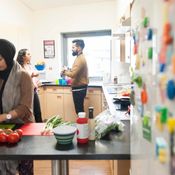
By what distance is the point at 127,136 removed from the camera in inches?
63.7

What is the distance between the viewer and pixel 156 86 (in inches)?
28.6

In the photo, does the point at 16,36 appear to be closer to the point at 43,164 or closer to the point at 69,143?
the point at 43,164

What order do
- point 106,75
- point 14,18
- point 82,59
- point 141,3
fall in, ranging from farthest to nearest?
point 106,75
point 14,18
point 82,59
point 141,3

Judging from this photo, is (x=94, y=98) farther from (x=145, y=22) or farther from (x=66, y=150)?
(x=145, y=22)

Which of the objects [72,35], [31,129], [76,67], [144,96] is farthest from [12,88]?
[72,35]

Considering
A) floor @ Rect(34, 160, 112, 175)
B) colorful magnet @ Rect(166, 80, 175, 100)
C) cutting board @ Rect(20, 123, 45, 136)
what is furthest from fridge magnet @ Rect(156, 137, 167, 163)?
floor @ Rect(34, 160, 112, 175)

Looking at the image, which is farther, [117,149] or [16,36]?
[16,36]

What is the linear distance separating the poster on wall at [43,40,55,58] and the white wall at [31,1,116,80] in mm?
65

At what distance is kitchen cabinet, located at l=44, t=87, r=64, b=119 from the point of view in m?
4.93

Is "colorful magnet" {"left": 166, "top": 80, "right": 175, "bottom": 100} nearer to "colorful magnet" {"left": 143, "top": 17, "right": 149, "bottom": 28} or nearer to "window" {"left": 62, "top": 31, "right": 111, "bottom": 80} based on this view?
"colorful magnet" {"left": 143, "top": 17, "right": 149, "bottom": 28}

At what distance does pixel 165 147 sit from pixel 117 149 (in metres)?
0.79

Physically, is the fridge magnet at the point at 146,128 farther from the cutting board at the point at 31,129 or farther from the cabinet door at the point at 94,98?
the cabinet door at the point at 94,98

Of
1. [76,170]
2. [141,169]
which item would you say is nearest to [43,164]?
[76,170]

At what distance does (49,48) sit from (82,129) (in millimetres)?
4004
